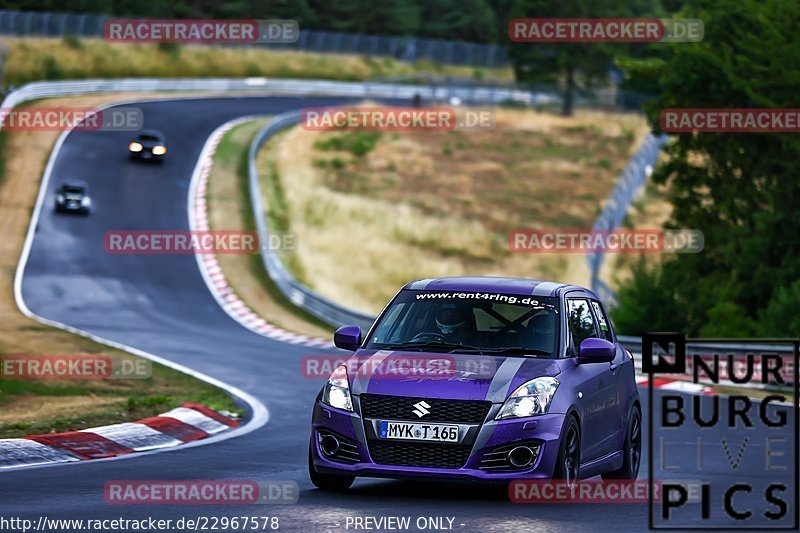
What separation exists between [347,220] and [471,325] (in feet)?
125

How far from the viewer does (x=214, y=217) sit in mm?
46062

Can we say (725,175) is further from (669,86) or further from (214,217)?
(214,217)

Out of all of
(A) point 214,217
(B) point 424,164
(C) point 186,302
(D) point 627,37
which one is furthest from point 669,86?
(D) point 627,37

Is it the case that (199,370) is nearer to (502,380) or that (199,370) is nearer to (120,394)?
(120,394)

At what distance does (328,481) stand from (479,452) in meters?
1.23

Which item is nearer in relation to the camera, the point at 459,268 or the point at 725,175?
the point at 725,175

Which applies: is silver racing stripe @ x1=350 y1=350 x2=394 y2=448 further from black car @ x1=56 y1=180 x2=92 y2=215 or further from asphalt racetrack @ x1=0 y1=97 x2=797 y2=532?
black car @ x1=56 y1=180 x2=92 y2=215

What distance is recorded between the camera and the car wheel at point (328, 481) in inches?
407

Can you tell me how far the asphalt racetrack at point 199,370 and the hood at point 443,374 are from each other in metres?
0.77

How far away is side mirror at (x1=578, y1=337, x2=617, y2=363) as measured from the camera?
10609mm

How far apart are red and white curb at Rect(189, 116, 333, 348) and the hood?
60.9 ft
